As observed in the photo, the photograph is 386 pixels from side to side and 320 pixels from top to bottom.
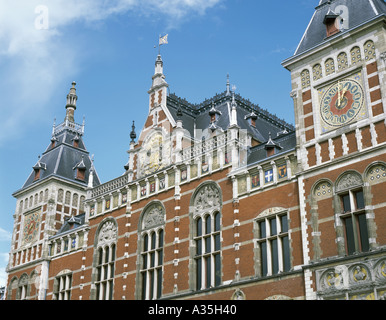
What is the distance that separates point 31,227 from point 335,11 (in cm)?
2807

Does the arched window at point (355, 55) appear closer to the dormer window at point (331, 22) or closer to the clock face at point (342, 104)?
the clock face at point (342, 104)

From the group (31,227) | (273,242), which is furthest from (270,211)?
(31,227)

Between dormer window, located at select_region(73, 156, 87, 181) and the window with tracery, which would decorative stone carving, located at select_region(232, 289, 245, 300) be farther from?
dormer window, located at select_region(73, 156, 87, 181)

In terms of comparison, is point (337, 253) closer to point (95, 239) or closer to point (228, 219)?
point (228, 219)

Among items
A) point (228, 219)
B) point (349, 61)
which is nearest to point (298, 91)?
point (349, 61)

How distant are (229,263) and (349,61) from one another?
37.0ft

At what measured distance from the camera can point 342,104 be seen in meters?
24.6

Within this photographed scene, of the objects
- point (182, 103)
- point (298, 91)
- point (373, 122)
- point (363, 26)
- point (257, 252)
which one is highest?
point (182, 103)

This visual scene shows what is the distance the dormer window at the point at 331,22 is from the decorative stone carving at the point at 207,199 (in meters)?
9.96

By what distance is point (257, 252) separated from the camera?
26.0 m

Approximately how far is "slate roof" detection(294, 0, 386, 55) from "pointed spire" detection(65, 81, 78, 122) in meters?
28.2

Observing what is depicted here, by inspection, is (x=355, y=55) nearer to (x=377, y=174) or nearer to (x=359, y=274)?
(x=377, y=174)

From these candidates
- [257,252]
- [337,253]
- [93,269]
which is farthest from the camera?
[93,269]

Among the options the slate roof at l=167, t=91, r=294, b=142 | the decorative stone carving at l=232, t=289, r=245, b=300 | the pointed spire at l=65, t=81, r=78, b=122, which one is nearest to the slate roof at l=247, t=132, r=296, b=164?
the slate roof at l=167, t=91, r=294, b=142
